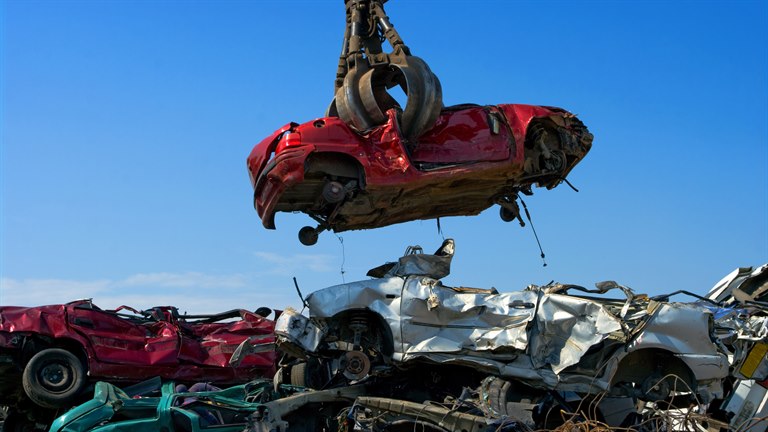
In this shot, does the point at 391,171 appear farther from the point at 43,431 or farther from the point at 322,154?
the point at 43,431

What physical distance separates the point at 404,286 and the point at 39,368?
5.48m

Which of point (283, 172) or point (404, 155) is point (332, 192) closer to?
point (283, 172)

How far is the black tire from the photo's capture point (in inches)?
480

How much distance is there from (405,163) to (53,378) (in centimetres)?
585

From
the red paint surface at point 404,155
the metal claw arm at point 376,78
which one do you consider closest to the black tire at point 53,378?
the red paint surface at point 404,155

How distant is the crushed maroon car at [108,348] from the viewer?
41.0ft

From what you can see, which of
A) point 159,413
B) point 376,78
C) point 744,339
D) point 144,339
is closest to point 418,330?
point 159,413

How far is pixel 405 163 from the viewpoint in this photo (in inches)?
431

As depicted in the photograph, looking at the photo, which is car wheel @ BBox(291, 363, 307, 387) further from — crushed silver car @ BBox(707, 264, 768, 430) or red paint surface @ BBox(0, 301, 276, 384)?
crushed silver car @ BBox(707, 264, 768, 430)

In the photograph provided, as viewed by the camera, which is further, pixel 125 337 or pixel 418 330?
pixel 125 337

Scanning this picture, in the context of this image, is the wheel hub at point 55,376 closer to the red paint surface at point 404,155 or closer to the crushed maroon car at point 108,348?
the crushed maroon car at point 108,348

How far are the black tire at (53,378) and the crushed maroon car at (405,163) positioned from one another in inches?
144

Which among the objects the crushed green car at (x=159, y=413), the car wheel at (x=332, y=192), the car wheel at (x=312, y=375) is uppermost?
the car wheel at (x=332, y=192)

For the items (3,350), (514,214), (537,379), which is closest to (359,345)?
(537,379)
